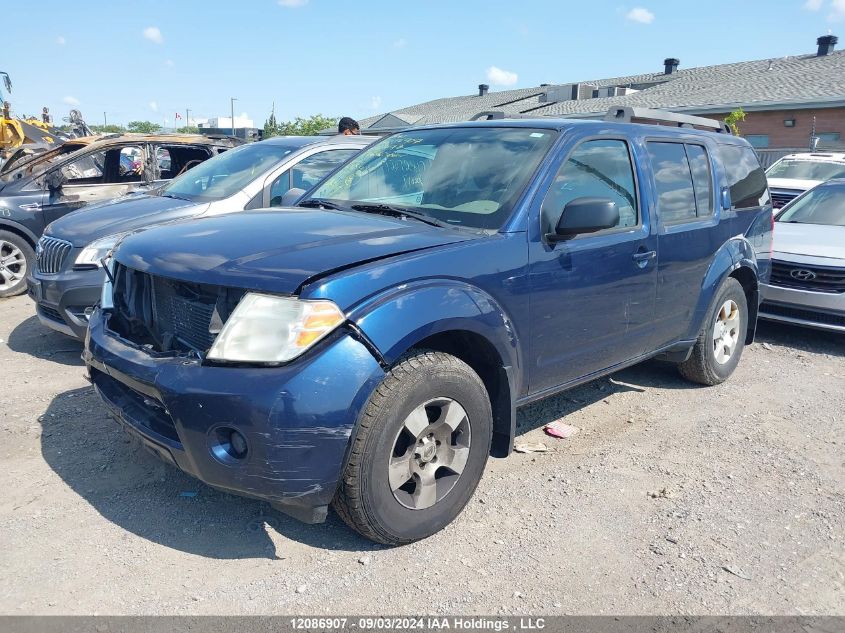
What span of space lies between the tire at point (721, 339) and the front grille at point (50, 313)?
4.87 meters

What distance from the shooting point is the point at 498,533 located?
3293 millimetres

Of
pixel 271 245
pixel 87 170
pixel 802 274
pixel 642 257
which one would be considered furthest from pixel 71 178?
pixel 802 274

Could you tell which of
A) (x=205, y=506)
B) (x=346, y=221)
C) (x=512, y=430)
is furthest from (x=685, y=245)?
(x=205, y=506)

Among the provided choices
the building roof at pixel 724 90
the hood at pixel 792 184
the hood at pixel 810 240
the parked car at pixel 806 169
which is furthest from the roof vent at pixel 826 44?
the hood at pixel 810 240

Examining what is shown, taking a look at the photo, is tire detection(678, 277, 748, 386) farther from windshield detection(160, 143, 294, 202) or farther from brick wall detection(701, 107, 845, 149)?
brick wall detection(701, 107, 845, 149)

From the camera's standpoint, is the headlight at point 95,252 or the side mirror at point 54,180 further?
the side mirror at point 54,180

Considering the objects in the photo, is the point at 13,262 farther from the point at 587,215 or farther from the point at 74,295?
the point at 587,215

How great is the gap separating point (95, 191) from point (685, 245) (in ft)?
22.1

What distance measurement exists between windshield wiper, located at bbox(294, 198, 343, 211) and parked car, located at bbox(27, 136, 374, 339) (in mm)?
1388

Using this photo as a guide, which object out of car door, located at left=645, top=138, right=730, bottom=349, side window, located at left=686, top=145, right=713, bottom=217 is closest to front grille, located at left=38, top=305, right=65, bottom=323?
car door, located at left=645, top=138, right=730, bottom=349

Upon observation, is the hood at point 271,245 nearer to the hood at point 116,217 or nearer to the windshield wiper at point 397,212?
the windshield wiper at point 397,212

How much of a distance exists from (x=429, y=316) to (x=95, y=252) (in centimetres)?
362

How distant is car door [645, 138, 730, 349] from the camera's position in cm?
440

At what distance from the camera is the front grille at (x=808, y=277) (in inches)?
260
